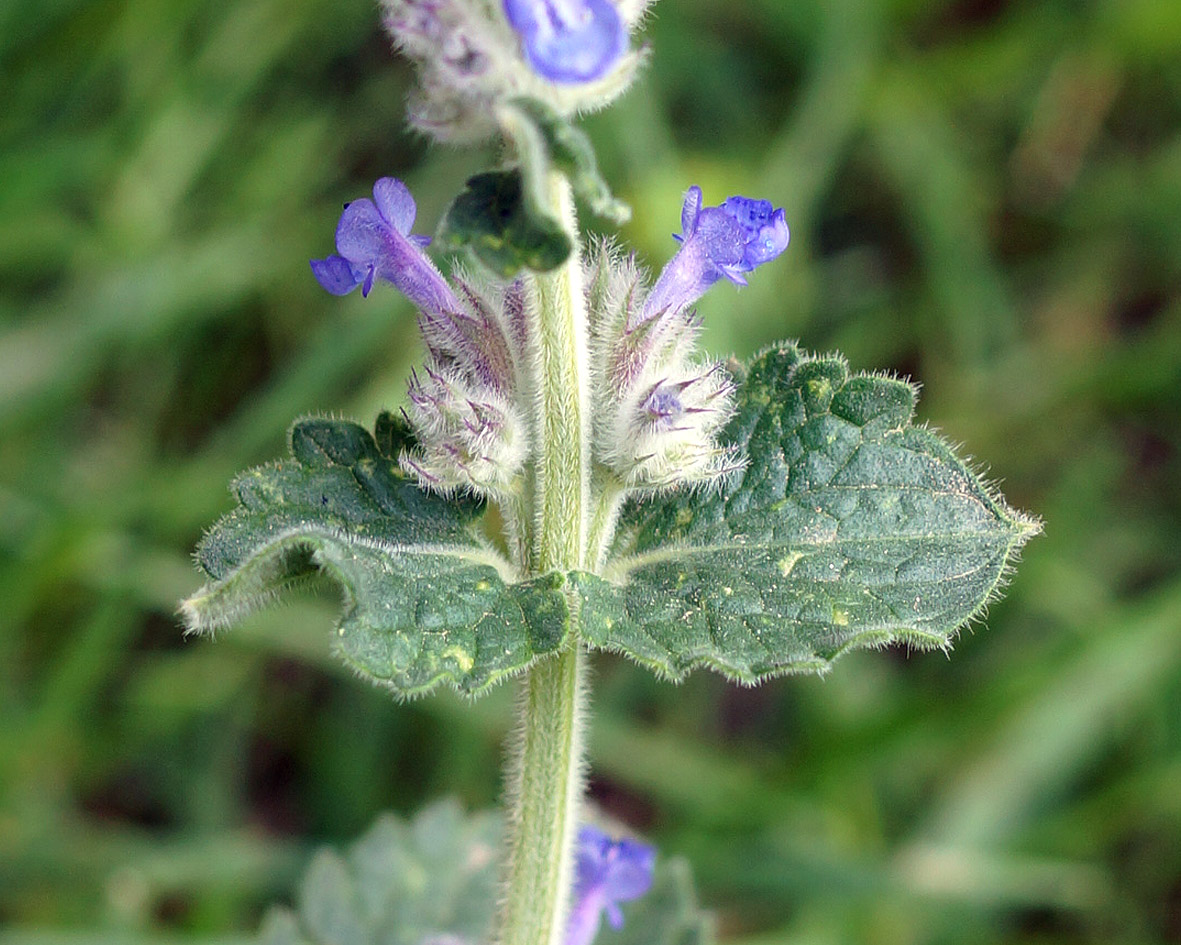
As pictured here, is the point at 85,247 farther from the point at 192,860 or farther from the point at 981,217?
the point at 981,217

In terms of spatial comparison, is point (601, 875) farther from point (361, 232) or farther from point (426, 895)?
point (361, 232)

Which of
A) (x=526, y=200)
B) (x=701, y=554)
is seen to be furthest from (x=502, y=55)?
(x=701, y=554)

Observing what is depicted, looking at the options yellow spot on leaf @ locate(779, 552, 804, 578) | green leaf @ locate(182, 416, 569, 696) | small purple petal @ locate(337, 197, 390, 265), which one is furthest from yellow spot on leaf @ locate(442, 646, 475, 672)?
small purple petal @ locate(337, 197, 390, 265)

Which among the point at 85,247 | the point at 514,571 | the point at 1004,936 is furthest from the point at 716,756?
the point at 85,247

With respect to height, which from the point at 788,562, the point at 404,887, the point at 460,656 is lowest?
the point at 460,656

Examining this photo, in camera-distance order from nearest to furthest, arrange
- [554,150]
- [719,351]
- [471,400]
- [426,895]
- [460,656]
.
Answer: [554,150] → [460,656] → [471,400] → [426,895] → [719,351]

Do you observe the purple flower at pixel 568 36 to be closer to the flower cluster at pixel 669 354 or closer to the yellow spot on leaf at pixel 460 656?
the flower cluster at pixel 669 354
